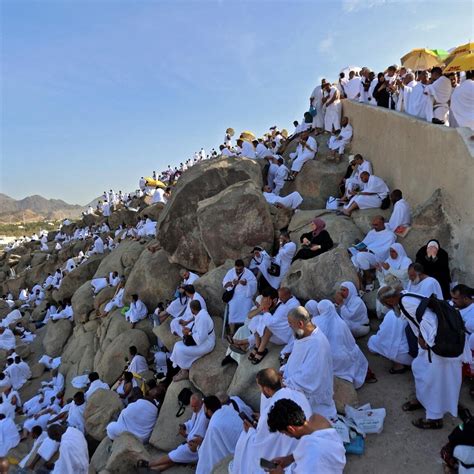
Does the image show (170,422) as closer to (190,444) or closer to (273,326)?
(190,444)

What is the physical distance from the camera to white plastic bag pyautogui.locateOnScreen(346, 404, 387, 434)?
16.0ft

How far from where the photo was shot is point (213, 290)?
30.4ft

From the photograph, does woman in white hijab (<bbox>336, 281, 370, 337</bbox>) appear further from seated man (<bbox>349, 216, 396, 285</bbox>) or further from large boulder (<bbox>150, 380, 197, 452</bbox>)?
large boulder (<bbox>150, 380, 197, 452</bbox>)

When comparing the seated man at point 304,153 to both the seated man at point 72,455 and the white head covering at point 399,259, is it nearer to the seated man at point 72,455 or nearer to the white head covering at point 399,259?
the white head covering at point 399,259

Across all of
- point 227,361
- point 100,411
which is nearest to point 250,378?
point 227,361

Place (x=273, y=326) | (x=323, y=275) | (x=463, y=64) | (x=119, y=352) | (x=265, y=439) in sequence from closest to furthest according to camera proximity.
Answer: (x=265, y=439) → (x=273, y=326) → (x=323, y=275) → (x=463, y=64) → (x=119, y=352)

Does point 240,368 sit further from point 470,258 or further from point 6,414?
point 6,414

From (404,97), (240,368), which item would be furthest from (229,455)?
(404,97)

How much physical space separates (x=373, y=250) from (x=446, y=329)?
417 cm

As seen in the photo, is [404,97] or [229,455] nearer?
[229,455]

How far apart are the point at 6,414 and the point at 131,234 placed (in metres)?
8.42

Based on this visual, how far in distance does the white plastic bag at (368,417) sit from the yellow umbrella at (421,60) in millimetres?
11413

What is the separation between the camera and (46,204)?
7815 inches

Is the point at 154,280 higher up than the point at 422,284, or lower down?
lower down
